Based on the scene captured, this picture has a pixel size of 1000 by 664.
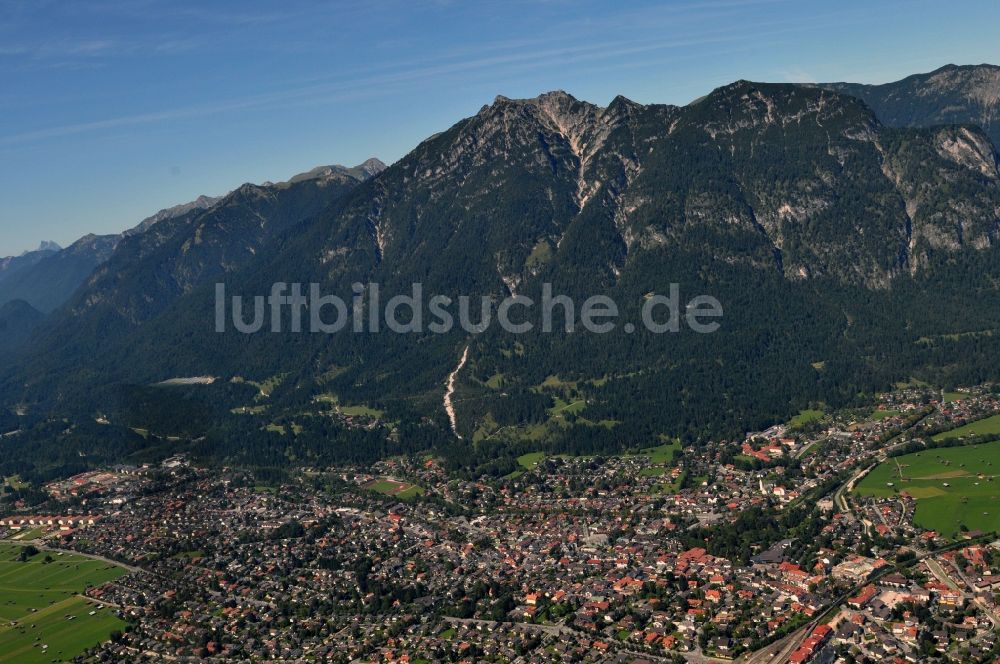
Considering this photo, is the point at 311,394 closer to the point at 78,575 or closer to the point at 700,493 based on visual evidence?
the point at 78,575

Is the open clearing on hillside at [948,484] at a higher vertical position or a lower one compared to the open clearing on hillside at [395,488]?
higher

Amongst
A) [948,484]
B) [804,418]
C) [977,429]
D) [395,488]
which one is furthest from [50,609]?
[977,429]

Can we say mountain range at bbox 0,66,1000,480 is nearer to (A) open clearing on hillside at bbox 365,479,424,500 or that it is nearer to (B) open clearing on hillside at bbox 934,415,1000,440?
(A) open clearing on hillside at bbox 365,479,424,500

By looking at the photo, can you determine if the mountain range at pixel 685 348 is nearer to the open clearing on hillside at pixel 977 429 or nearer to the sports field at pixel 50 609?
the sports field at pixel 50 609

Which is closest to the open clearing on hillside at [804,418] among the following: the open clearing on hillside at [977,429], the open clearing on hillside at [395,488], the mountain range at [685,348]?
the mountain range at [685,348]

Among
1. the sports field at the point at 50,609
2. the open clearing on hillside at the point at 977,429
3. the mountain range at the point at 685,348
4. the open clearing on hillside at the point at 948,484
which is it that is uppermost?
the mountain range at the point at 685,348

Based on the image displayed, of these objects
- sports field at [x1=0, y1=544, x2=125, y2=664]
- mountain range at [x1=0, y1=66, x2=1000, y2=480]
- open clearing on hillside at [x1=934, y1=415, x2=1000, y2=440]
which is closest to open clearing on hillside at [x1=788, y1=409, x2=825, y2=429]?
mountain range at [x1=0, y1=66, x2=1000, y2=480]
